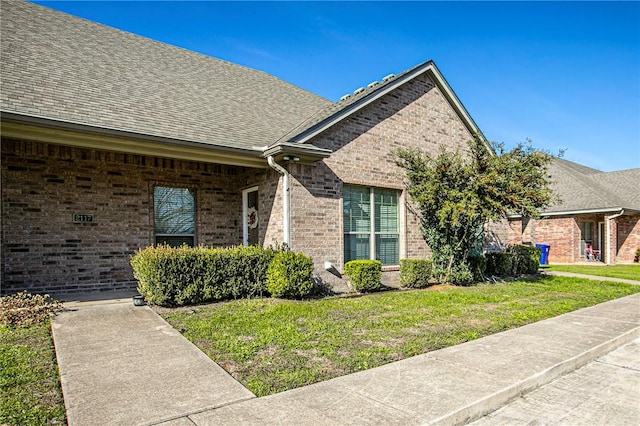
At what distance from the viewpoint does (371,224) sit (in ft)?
33.9

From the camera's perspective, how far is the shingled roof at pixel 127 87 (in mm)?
7477

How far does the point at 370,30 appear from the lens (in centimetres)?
1120

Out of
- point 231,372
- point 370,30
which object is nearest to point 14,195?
point 231,372

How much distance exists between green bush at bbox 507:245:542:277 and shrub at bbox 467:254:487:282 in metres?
1.73

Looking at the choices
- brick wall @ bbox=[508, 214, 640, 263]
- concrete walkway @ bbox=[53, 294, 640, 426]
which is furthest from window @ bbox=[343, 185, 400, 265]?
brick wall @ bbox=[508, 214, 640, 263]

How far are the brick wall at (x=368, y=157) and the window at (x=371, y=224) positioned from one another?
24 cm

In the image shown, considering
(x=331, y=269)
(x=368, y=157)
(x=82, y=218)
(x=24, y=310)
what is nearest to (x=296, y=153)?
(x=368, y=157)

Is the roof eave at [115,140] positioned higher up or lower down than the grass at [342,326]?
higher up

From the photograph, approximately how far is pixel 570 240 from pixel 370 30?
1561 centimetres

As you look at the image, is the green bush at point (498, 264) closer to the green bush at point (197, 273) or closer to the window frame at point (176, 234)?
the green bush at point (197, 273)

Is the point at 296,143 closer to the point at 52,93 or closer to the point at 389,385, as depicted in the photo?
the point at 52,93

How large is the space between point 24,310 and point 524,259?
43.1ft

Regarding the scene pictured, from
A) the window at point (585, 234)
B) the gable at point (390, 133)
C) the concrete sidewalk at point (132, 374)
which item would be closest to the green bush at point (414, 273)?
the gable at point (390, 133)

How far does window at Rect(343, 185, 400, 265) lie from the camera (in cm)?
992
